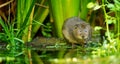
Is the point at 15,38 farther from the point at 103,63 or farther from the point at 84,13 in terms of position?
the point at 103,63

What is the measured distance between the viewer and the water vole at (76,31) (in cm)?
677

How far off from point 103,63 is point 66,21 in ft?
9.32

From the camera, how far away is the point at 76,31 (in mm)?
6934

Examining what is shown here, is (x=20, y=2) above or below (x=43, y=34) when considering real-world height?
above

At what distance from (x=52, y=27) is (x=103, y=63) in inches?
128

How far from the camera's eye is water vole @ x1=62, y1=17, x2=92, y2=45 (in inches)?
266

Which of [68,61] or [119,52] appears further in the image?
[119,52]

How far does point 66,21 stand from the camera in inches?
269

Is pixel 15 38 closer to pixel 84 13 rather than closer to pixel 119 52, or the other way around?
pixel 84 13

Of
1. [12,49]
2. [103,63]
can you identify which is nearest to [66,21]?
[12,49]

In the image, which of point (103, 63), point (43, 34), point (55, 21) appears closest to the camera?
point (103, 63)

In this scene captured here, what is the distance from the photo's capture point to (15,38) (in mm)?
6188

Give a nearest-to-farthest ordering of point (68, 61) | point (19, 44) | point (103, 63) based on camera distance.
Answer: point (103, 63) → point (68, 61) → point (19, 44)

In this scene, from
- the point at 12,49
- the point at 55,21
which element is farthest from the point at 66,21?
the point at 12,49
